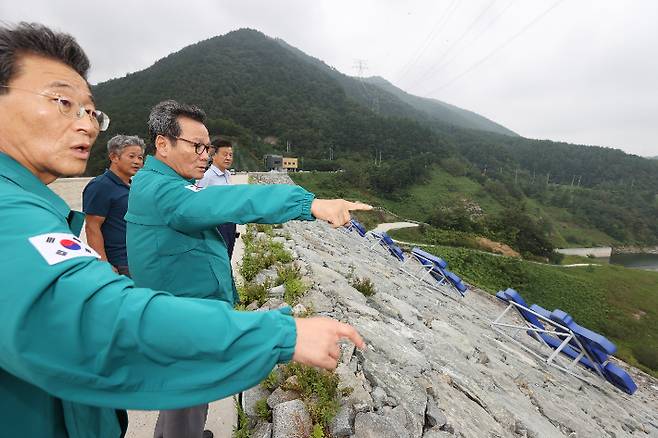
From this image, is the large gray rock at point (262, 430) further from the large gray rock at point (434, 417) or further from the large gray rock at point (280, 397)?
the large gray rock at point (434, 417)

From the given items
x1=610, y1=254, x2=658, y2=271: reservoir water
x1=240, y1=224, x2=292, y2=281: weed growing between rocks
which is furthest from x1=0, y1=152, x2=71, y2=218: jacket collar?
x1=610, y1=254, x2=658, y2=271: reservoir water

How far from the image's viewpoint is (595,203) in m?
84.9

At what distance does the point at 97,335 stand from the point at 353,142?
102m

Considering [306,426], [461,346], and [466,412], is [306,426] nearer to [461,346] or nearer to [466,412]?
[466,412]

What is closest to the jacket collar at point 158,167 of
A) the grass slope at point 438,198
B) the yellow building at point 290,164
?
the grass slope at point 438,198

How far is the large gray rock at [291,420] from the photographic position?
7.55 feet

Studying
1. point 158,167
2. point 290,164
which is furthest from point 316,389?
point 290,164

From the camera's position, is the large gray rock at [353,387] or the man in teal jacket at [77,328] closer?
the man in teal jacket at [77,328]

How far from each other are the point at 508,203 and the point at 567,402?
7286cm

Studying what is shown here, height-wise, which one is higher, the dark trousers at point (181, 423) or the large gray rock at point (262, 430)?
the dark trousers at point (181, 423)

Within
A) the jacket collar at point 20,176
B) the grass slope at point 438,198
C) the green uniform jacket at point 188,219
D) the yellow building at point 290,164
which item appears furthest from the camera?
the yellow building at point 290,164

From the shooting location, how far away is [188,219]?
1724 mm

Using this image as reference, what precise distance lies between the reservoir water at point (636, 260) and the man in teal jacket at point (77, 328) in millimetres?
80632

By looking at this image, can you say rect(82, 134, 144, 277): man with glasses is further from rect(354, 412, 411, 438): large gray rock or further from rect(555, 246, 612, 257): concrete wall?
rect(555, 246, 612, 257): concrete wall
